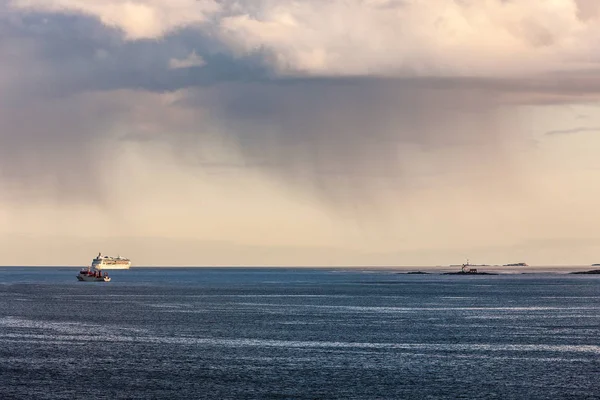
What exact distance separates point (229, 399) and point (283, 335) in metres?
42.5

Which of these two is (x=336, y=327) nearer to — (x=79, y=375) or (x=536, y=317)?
(x=536, y=317)

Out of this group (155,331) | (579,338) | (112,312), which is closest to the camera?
(579,338)

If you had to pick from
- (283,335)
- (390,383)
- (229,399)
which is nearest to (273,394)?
(229,399)

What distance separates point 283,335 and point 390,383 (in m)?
36.6

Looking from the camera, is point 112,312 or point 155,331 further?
point 112,312

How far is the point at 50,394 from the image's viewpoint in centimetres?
6562

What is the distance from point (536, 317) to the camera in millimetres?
137750

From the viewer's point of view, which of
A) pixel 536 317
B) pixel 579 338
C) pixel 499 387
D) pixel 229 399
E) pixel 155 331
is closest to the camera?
pixel 229 399

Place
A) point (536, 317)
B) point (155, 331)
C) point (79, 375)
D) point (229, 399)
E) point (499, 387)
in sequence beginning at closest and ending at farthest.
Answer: point (229, 399), point (499, 387), point (79, 375), point (155, 331), point (536, 317)

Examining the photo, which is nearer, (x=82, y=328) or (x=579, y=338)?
(x=579, y=338)

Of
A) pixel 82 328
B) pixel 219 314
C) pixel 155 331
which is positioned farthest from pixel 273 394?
pixel 219 314

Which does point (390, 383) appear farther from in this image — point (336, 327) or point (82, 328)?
point (82, 328)

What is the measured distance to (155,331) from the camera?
111562 mm

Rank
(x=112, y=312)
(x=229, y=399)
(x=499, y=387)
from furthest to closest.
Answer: (x=112, y=312) → (x=499, y=387) → (x=229, y=399)
